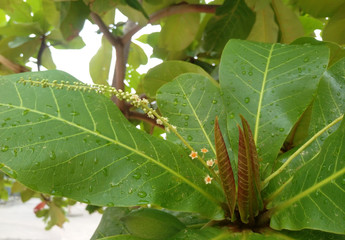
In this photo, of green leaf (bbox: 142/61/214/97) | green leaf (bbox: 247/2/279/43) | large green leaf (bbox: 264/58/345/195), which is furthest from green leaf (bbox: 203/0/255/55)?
large green leaf (bbox: 264/58/345/195)

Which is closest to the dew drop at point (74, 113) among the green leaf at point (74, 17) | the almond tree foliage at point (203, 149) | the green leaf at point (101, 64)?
the almond tree foliage at point (203, 149)

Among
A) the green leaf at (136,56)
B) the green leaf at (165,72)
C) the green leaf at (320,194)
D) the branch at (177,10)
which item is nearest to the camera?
the green leaf at (320,194)

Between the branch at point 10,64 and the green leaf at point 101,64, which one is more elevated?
the branch at point 10,64

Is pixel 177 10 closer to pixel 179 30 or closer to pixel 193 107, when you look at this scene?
pixel 179 30

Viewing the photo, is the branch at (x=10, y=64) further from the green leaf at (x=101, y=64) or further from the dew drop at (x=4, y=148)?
the dew drop at (x=4, y=148)

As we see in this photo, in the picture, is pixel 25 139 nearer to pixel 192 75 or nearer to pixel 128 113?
pixel 192 75

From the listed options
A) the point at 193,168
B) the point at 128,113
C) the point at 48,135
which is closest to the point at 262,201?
the point at 193,168

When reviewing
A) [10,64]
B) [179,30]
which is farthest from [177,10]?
[10,64]
